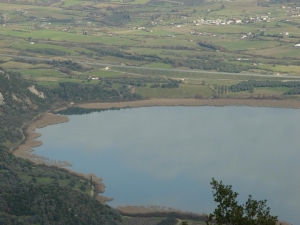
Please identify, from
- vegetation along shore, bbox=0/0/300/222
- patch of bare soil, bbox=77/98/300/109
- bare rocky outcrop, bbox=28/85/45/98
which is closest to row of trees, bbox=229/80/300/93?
vegetation along shore, bbox=0/0/300/222

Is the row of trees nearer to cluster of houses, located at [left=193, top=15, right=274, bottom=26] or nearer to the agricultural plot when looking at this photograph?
the agricultural plot

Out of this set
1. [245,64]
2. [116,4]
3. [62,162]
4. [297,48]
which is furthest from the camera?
[116,4]

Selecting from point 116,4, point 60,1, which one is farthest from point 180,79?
point 60,1

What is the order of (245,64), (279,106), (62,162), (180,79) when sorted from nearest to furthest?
(62,162) → (279,106) → (180,79) → (245,64)

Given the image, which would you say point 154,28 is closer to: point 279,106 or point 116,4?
point 116,4

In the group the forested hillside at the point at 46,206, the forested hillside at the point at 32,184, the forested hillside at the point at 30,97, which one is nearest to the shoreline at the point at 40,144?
the forested hillside at the point at 32,184

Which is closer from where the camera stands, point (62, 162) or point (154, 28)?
point (62, 162)

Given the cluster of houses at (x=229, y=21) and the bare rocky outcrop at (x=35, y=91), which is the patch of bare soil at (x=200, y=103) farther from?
the cluster of houses at (x=229, y=21)

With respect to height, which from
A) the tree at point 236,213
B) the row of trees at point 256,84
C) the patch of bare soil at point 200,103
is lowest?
the patch of bare soil at point 200,103

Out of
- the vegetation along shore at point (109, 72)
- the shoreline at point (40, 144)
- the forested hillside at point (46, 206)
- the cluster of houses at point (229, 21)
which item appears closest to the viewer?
the forested hillside at point (46, 206)
